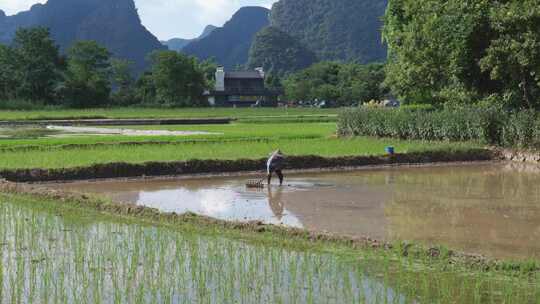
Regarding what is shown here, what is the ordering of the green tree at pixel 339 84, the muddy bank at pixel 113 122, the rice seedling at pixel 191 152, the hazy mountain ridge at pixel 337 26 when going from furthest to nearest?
the hazy mountain ridge at pixel 337 26, the green tree at pixel 339 84, the muddy bank at pixel 113 122, the rice seedling at pixel 191 152

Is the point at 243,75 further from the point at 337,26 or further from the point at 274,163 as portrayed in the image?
Result: the point at 337,26

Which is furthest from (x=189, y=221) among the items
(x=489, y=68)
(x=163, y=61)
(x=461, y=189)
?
(x=163, y=61)

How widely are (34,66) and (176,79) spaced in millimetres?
9780

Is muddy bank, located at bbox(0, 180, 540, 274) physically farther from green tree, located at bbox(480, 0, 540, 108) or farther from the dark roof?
→ the dark roof

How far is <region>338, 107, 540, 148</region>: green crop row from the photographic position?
17.8 metres

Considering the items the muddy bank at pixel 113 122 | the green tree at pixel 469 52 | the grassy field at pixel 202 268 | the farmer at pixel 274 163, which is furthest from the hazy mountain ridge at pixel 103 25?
the grassy field at pixel 202 268

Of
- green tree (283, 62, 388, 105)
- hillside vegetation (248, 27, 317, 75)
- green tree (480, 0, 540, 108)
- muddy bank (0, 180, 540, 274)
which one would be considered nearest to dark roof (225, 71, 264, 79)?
green tree (283, 62, 388, 105)

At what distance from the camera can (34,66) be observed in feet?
157

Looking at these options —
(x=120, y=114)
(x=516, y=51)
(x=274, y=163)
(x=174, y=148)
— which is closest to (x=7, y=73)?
(x=120, y=114)

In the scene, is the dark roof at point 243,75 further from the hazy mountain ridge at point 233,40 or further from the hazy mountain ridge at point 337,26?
the hazy mountain ridge at point 233,40

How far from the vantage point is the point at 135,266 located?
5.83m

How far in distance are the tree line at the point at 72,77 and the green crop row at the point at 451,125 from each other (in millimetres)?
28240

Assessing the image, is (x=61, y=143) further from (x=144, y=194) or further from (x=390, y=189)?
(x=390, y=189)

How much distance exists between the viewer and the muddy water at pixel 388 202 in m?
7.78
